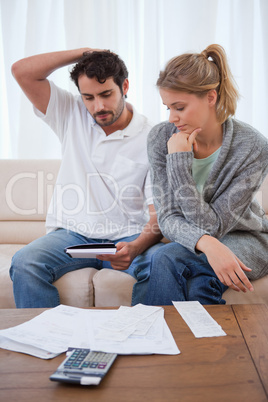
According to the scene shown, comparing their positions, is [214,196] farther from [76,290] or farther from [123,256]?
[76,290]

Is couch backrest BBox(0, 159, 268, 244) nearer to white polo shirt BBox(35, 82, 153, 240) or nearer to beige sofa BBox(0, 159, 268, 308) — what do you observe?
beige sofa BBox(0, 159, 268, 308)

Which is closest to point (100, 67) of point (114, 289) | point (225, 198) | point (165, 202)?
point (165, 202)

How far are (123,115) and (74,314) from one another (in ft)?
3.58

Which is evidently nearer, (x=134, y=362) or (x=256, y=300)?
(x=134, y=362)

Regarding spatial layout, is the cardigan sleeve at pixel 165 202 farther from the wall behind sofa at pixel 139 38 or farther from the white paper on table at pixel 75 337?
the wall behind sofa at pixel 139 38

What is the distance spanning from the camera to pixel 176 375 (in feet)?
2.61

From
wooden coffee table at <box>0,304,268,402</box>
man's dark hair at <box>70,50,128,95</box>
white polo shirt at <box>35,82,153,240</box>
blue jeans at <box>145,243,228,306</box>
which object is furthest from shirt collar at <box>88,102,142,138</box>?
wooden coffee table at <box>0,304,268,402</box>

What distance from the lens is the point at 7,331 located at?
38.3 inches

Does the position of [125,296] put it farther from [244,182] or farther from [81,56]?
[81,56]

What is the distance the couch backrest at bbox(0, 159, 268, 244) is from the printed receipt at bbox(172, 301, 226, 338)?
123 centimetres

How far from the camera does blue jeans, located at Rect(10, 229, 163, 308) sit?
1519 millimetres

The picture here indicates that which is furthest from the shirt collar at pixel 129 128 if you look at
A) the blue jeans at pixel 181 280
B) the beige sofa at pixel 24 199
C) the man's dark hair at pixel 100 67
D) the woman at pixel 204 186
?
the blue jeans at pixel 181 280

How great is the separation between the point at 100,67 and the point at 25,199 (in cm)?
85

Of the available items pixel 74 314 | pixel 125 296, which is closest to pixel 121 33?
pixel 125 296
